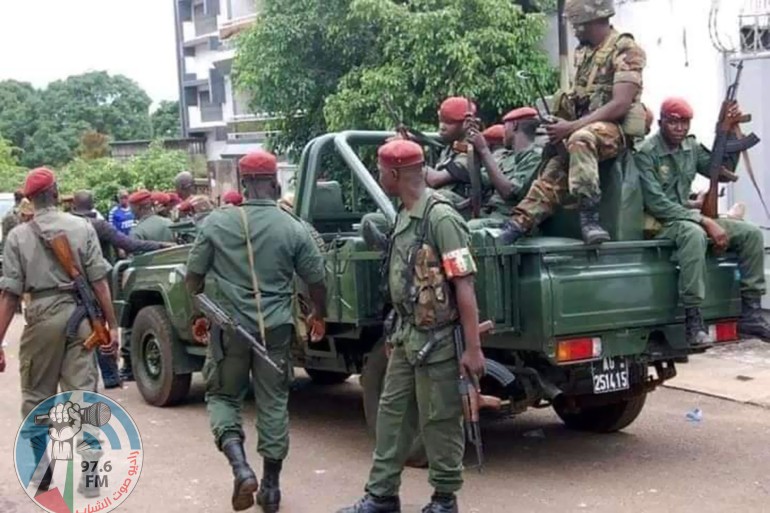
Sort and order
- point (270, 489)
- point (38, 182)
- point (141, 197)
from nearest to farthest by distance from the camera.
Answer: point (270, 489) < point (38, 182) < point (141, 197)

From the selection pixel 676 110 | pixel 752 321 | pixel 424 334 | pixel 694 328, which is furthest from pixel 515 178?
pixel 424 334

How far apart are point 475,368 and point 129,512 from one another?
2146mm

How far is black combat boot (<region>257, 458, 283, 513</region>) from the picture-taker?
5484mm

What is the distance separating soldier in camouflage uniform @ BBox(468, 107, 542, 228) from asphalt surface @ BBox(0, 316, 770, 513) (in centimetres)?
152

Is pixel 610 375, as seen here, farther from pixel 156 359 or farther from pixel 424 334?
pixel 156 359

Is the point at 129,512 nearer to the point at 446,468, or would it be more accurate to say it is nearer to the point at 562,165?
the point at 446,468

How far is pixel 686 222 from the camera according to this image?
6062mm

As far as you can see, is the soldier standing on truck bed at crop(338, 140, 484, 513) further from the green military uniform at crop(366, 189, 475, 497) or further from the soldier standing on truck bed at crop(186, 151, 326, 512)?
the soldier standing on truck bed at crop(186, 151, 326, 512)

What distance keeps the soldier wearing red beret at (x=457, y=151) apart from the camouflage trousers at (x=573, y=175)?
35 cm

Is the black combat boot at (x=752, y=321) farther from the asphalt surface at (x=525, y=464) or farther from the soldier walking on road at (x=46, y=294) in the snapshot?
the soldier walking on road at (x=46, y=294)

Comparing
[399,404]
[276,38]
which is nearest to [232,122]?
[276,38]

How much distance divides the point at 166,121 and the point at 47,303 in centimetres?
4768

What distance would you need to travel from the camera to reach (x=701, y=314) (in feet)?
19.7

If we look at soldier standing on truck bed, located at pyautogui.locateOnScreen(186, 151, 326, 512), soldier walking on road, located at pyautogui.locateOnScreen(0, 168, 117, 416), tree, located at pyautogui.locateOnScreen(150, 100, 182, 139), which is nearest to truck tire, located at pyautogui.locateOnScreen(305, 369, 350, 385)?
soldier walking on road, located at pyautogui.locateOnScreen(0, 168, 117, 416)
